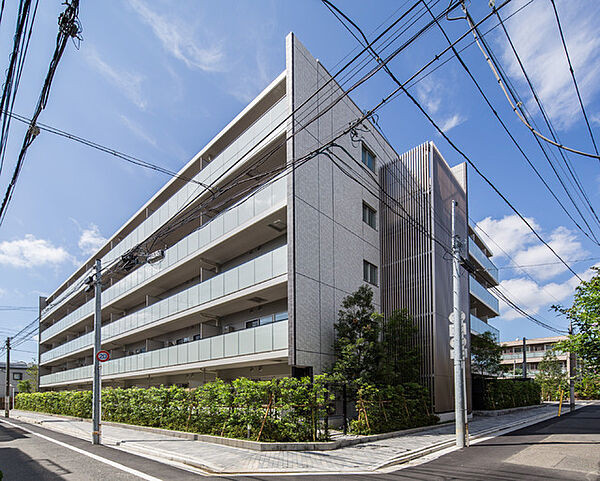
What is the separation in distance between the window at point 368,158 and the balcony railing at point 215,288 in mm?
7839

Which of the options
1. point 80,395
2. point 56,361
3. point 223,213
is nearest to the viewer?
point 223,213

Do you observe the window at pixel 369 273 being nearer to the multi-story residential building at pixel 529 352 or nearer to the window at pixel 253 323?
the window at pixel 253 323

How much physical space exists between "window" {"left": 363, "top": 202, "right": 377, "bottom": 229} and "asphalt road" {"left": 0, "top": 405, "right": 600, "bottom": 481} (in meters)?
11.3

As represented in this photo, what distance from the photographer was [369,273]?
22.3 meters

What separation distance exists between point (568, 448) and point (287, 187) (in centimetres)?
1222

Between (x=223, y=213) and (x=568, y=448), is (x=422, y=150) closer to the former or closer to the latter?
(x=223, y=213)

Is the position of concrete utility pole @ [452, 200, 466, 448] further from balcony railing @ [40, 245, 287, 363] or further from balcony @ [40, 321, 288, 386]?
balcony railing @ [40, 245, 287, 363]

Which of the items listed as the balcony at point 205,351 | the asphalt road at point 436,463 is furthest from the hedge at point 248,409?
the asphalt road at point 436,463

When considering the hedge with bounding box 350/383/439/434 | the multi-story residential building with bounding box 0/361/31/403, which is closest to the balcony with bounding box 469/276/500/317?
the hedge with bounding box 350/383/439/434

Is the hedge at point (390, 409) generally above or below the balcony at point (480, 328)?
below

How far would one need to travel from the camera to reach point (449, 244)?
2345 centimetres

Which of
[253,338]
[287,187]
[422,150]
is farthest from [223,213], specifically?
[422,150]

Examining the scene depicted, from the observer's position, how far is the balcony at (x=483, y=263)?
30919 millimetres

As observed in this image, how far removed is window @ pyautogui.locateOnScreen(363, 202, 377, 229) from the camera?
22547mm
